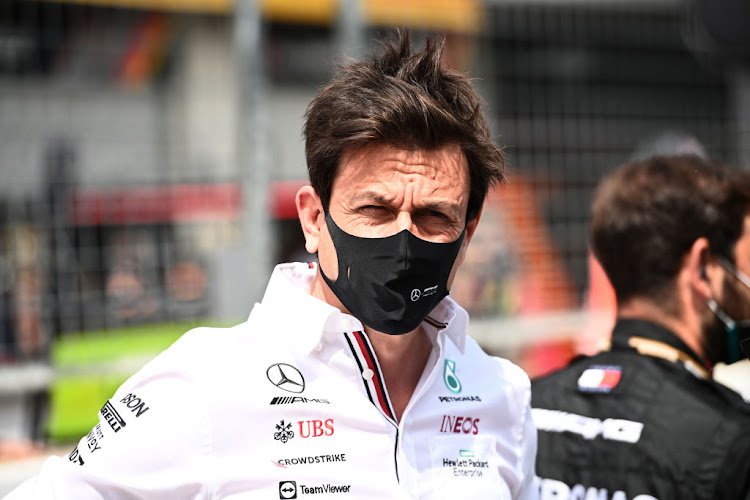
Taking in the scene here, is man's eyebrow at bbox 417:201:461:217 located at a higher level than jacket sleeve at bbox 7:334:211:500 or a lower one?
higher

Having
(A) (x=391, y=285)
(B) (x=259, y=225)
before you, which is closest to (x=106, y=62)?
(B) (x=259, y=225)

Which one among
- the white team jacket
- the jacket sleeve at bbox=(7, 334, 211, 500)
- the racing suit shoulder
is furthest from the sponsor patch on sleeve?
the jacket sleeve at bbox=(7, 334, 211, 500)

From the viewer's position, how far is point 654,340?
7.63ft

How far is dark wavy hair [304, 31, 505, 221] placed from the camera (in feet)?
5.39

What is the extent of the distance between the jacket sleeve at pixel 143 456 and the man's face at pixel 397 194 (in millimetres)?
395

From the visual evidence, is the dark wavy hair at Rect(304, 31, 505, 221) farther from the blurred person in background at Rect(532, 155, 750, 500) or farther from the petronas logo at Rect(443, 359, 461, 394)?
the blurred person in background at Rect(532, 155, 750, 500)

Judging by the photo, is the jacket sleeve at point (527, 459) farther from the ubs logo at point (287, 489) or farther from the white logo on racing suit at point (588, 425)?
the ubs logo at point (287, 489)

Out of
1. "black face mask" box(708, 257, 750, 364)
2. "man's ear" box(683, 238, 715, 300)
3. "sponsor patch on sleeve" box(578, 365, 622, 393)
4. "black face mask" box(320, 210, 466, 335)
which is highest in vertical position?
"black face mask" box(320, 210, 466, 335)

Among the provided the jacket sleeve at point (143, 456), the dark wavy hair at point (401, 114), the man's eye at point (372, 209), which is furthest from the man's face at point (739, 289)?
the jacket sleeve at point (143, 456)

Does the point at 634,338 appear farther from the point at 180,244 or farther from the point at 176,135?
the point at 176,135

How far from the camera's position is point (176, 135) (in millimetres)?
5520

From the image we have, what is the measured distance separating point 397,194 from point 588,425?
3.27ft

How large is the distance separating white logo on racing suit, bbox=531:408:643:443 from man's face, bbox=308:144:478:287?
813 mm

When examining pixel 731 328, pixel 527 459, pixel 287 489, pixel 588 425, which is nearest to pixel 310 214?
pixel 287 489
